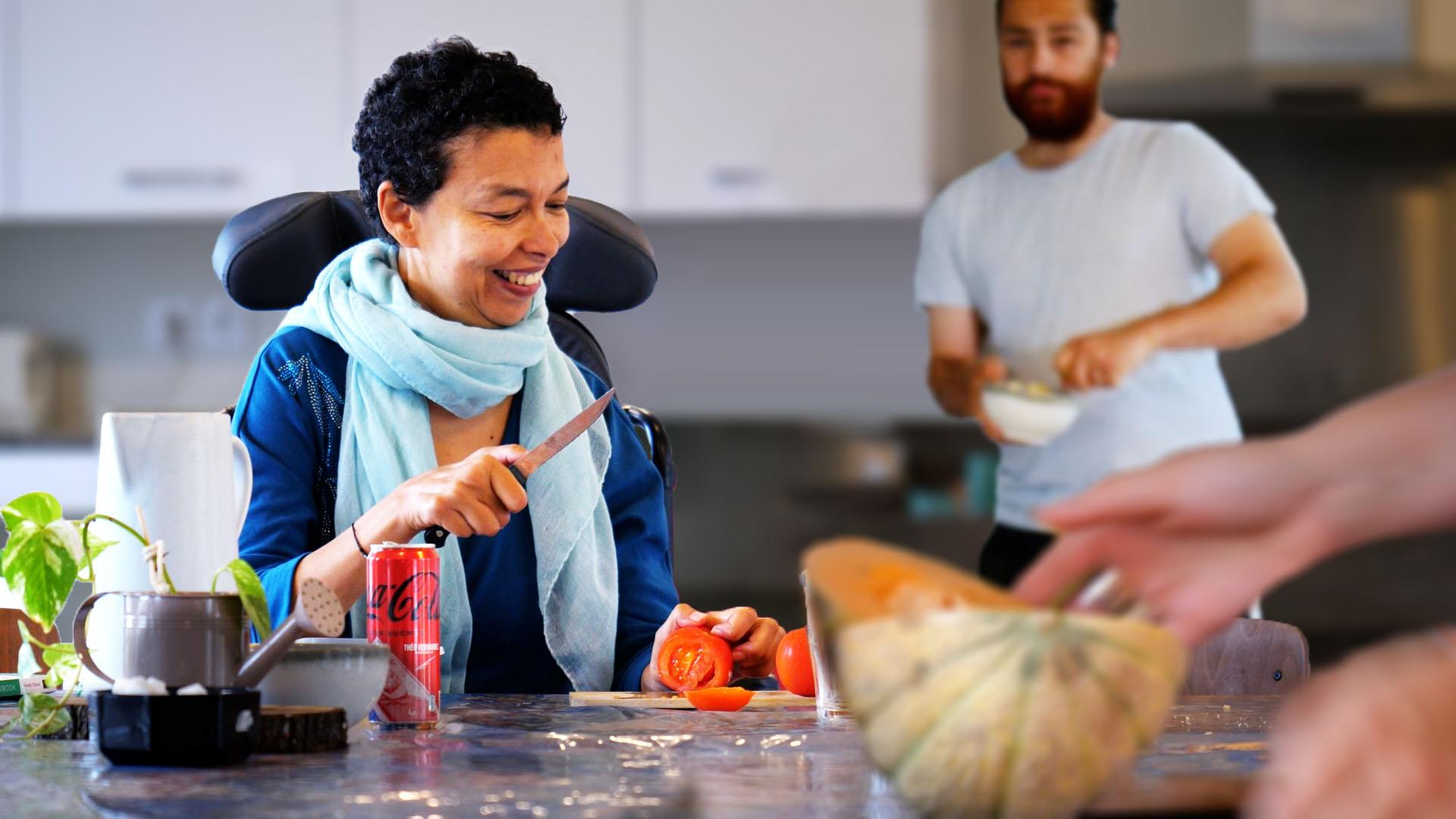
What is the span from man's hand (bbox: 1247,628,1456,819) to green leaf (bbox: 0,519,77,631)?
741 millimetres

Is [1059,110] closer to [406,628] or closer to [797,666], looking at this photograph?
[797,666]

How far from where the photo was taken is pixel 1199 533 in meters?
0.52

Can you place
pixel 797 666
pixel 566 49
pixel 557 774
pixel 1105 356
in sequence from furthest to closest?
pixel 566 49
pixel 1105 356
pixel 797 666
pixel 557 774

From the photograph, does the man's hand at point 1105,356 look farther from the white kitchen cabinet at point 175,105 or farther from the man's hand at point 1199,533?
the man's hand at point 1199,533

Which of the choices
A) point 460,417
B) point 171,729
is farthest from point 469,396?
point 171,729

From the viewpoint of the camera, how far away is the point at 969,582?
54cm

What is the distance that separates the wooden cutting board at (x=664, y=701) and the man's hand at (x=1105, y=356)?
1.63 m

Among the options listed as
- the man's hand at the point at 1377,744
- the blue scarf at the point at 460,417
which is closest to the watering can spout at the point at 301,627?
the man's hand at the point at 1377,744

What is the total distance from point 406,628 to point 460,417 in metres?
0.77

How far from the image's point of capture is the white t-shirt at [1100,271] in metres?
2.75

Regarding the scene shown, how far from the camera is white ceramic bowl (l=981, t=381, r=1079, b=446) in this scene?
9.23 feet

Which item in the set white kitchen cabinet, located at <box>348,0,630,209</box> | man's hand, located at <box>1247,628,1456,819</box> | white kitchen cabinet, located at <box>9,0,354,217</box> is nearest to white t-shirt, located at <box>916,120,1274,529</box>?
white kitchen cabinet, located at <box>348,0,630,209</box>

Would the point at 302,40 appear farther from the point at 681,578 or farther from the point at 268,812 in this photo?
the point at 268,812

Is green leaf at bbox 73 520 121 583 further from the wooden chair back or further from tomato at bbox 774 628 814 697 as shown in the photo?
tomato at bbox 774 628 814 697
